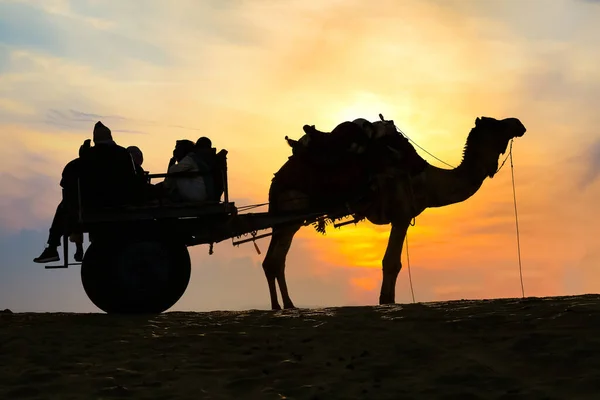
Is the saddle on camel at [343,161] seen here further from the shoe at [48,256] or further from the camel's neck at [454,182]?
the shoe at [48,256]

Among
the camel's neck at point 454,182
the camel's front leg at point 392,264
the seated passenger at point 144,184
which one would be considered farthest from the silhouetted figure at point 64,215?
the camel's neck at point 454,182

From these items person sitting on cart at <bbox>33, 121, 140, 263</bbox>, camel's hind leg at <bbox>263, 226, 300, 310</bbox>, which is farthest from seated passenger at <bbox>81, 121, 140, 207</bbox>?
camel's hind leg at <bbox>263, 226, 300, 310</bbox>

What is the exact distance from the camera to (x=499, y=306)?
10938 millimetres

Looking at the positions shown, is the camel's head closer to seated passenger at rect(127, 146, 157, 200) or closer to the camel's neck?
the camel's neck

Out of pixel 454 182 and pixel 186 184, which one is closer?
pixel 186 184

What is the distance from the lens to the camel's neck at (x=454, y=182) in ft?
48.1

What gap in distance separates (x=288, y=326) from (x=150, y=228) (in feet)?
10.1

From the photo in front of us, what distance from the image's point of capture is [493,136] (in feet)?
49.5

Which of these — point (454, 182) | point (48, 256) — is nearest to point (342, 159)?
point (454, 182)

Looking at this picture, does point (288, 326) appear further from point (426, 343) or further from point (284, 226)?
point (284, 226)

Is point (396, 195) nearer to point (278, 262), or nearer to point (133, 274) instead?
point (278, 262)

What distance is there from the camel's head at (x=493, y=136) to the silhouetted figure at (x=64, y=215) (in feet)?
22.6

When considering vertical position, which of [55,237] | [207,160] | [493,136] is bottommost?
[55,237]

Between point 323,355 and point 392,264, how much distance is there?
17.4ft
